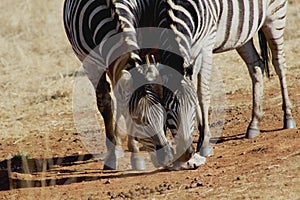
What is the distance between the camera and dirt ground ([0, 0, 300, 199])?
589 cm

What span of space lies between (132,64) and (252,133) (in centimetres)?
235

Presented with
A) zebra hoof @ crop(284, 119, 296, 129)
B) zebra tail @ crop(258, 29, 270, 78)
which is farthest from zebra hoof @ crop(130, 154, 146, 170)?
zebra tail @ crop(258, 29, 270, 78)

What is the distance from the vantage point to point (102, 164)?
748 centimetres

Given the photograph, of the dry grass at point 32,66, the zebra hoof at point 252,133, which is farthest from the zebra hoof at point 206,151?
the dry grass at point 32,66

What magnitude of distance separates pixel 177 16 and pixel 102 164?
1.91 meters

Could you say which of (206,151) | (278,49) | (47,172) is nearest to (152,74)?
(206,151)

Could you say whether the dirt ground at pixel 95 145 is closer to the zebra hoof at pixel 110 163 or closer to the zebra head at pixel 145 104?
the zebra hoof at pixel 110 163

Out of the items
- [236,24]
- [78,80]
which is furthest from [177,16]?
[78,80]

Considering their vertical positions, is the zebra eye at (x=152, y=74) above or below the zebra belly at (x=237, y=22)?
below

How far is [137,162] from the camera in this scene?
6992mm

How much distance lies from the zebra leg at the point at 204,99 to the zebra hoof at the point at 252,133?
784 mm

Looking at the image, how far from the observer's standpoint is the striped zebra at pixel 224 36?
6443mm

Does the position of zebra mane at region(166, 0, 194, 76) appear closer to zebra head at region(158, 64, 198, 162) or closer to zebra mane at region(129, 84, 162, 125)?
zebra head at region(158, 64, 198, 162)

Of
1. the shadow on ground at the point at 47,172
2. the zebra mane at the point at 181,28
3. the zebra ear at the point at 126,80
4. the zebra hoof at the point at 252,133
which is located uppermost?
the zebra mane at the point at 181,28
